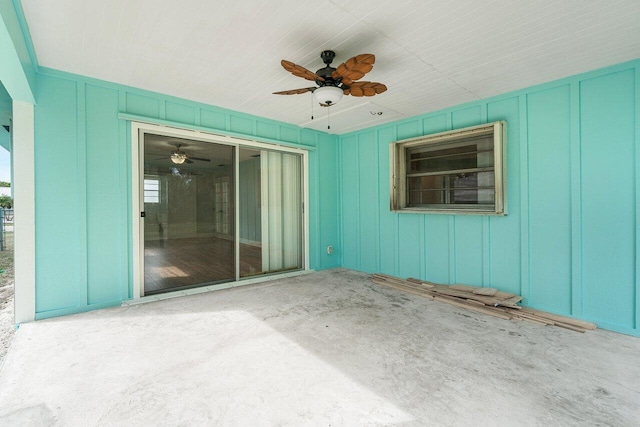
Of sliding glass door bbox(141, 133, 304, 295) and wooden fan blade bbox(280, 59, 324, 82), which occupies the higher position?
wooden fan blade bbox(280, 59, 324, 82)

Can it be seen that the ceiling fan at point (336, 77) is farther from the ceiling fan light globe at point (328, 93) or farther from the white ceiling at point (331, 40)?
the white ceiling at point (331, 40)

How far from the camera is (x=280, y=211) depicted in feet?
17.1

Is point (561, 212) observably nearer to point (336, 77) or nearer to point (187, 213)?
point (336, 77)

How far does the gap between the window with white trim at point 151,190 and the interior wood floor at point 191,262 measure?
0.55 metres

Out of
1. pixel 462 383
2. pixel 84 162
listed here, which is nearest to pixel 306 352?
pixel 462 383

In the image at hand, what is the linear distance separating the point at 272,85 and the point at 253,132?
4.37 ft

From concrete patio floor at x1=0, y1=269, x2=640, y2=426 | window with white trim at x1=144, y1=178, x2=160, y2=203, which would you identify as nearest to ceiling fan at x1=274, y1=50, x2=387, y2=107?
window with white trim at x1=144, y1=178, x2=160, y2=203

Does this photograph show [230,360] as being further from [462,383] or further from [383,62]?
[383,62]

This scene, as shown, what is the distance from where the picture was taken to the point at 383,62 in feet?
9.80

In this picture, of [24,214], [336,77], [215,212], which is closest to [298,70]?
[336,77]

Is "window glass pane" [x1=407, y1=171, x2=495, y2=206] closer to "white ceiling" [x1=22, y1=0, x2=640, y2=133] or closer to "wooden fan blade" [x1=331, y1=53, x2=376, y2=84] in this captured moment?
"white ceiling" [x1=22, y1=0, x2=640, y2=133]

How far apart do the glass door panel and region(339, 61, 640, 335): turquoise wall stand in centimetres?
220

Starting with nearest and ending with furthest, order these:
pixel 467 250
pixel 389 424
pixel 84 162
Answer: pixel 389 424 → pixel 84 162 → pixel 467 250

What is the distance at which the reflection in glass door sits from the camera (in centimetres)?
388
